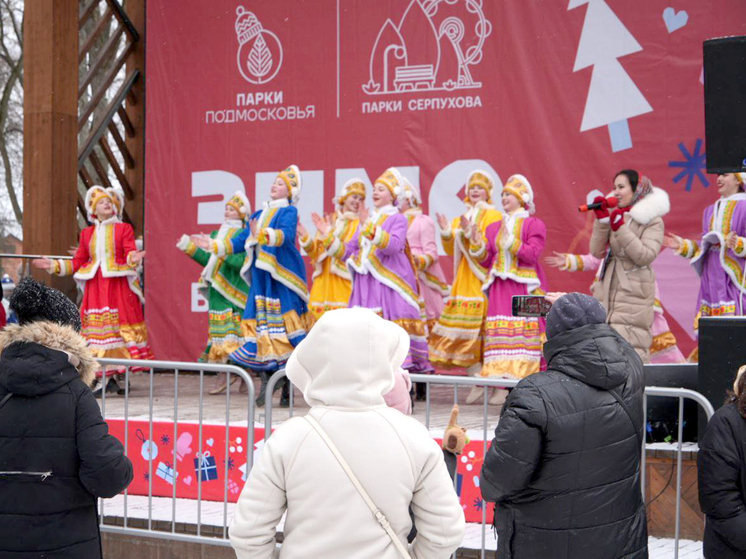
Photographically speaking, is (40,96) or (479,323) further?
(40,96)

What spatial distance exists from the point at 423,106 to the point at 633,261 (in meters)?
3.40

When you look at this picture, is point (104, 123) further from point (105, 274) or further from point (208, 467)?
point (208, 467)

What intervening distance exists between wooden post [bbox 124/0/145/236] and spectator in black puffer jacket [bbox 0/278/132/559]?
8.03 meters

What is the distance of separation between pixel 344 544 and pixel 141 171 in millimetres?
9151

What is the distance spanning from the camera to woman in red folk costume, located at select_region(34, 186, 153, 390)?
8500 mm

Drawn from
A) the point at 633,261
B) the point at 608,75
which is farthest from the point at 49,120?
the point at 633,261

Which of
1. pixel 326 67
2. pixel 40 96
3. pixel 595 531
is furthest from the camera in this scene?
pixel 326 67

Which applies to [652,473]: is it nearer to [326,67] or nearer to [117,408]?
[117,408]

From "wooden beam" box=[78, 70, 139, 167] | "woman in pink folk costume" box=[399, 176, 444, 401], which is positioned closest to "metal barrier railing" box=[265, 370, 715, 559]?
"woman in pink folk costume" box=[399, 176, 444, 401]

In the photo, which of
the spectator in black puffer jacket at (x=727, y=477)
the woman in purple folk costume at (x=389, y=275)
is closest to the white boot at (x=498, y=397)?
the woman in purple folk costume at (x=389, y=275)

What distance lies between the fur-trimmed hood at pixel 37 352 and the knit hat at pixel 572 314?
1.50 m

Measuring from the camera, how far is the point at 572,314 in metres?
3.17

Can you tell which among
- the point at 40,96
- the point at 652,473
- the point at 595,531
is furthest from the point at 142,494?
the point at 40,96

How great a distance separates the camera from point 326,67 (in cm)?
968
